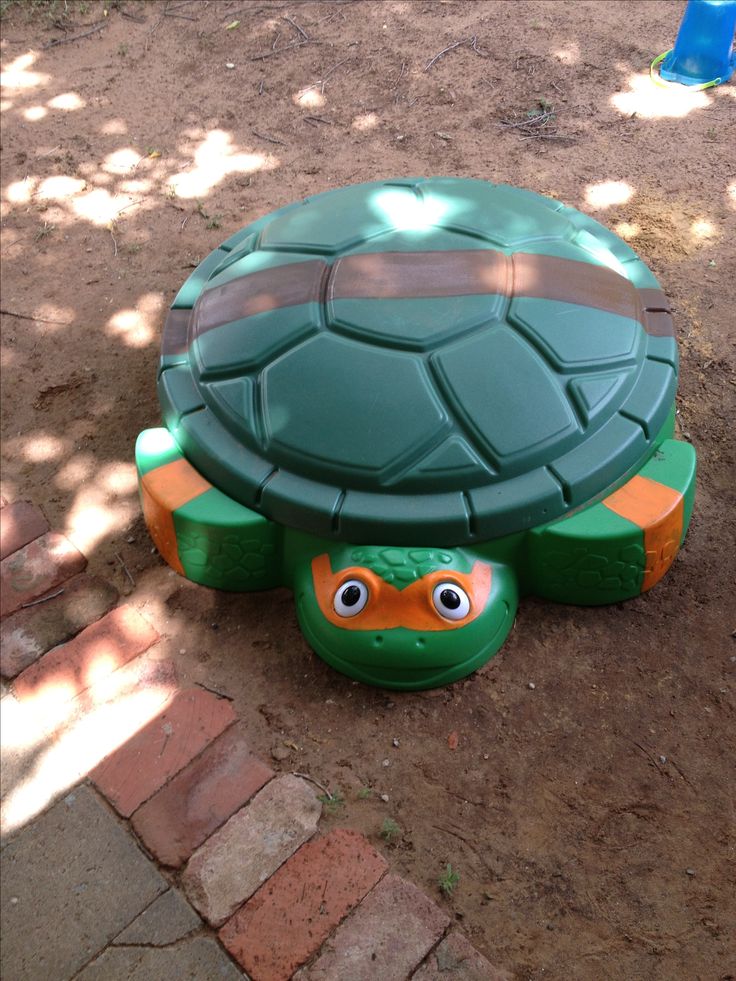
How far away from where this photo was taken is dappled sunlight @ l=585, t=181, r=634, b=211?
3871 millimetres

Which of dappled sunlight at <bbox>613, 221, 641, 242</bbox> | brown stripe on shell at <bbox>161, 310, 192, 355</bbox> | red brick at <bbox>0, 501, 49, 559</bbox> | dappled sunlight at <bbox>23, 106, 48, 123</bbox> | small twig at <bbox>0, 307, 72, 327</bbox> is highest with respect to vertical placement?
brown stripe on shell at <bbox>161, 310, 192, 355</bbox>

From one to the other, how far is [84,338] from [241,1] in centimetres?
313

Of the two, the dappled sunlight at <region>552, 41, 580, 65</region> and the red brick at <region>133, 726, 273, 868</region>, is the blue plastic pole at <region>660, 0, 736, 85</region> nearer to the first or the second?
the dappled sunlight at <region>552, 41, 580, 65</region>

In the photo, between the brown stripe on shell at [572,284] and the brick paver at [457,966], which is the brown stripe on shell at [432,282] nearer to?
the brown stripe on shell at [572,284]

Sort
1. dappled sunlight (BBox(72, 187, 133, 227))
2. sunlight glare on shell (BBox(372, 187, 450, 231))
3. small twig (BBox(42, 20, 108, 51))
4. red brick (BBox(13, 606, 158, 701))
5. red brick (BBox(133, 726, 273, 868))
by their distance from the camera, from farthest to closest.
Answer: small twig (BBox(42, 20, 108, 51)) → dappled sunlight (BBox(72, 187, 133, 227)) → sunlight glare on shell (BBox(372, 187, 450, 231)) → red brick (BBox(13, 606, 158, 701)) → red brick (BBox(133, 726, 273, 868))

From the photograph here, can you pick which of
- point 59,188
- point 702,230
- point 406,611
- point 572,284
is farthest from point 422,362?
point 59,188

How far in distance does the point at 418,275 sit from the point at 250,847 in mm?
1593

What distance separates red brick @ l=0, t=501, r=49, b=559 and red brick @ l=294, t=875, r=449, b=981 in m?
1.62

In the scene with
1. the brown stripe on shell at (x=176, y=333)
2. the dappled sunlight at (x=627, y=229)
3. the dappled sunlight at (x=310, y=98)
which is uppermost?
the brown stripe on shell at (x=176, y=333)

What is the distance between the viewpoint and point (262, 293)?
2.56 metres

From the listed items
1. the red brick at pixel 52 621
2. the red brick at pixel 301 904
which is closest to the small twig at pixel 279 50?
the red brick at pixel 52 621

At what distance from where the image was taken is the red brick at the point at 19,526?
285 centimetres

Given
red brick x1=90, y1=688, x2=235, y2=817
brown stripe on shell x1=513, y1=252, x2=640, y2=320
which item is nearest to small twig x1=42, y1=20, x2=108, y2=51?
brown stripe on shell x1=513, y1=252, x2=640, y2=320

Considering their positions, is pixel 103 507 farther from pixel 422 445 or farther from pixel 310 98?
pixel 310 98
